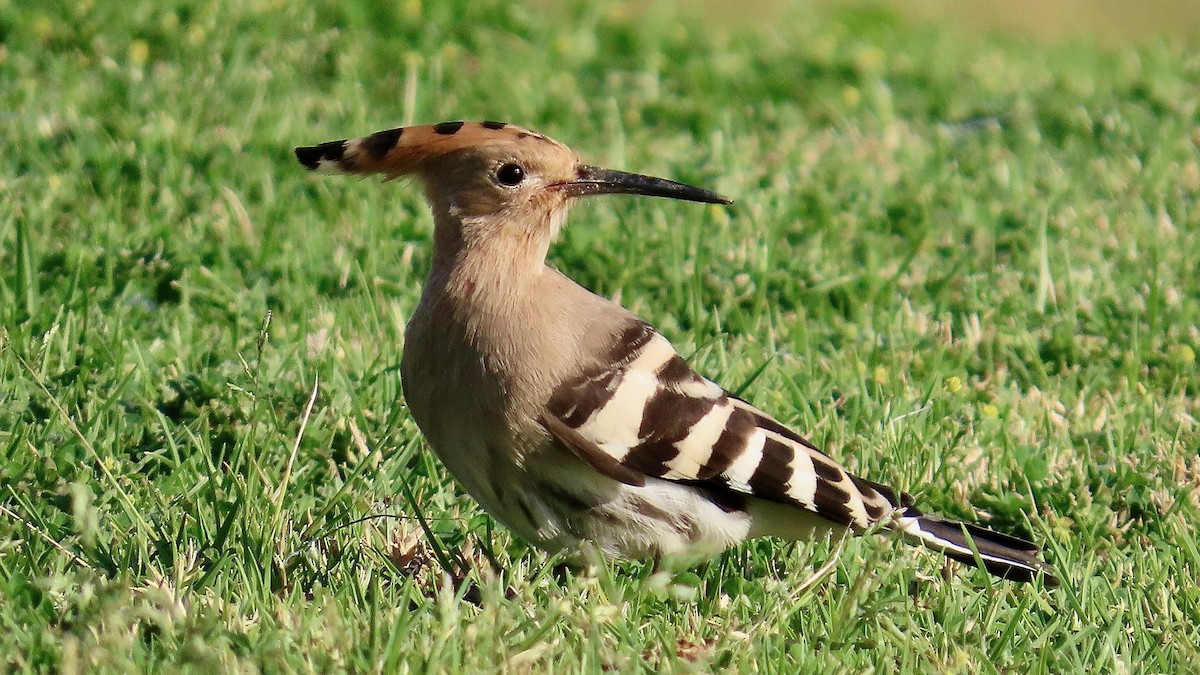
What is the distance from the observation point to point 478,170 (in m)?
3.34

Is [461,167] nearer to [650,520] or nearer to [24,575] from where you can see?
[650,520]

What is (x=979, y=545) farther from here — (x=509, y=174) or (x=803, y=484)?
(x=509, y=174)

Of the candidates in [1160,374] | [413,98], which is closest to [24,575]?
[1160,374]

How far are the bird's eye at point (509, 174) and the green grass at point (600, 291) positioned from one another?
0.59 metres

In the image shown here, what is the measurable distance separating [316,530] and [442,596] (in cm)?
58

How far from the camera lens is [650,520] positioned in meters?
3.26

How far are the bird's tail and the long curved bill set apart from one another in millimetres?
767

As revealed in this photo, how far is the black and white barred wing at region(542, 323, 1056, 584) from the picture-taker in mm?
3188

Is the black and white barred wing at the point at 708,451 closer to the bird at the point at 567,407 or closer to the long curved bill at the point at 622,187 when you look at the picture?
the bird at the point at 567,407

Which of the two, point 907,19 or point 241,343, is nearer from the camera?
point 241,343

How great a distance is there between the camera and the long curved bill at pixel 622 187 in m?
3.42

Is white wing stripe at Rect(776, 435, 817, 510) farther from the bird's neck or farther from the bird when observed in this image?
the bird's neck

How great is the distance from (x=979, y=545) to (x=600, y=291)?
1.78 meters

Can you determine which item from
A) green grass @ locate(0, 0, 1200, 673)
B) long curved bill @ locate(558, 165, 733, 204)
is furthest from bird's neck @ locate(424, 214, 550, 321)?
green grass @ locate(0, 0, 1200, 673)
